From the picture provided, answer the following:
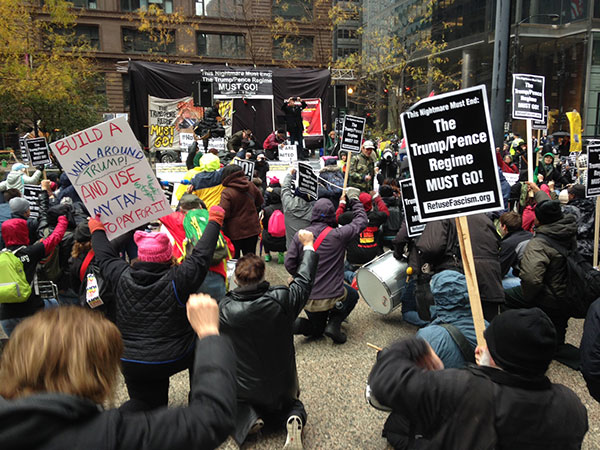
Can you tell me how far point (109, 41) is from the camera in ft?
134

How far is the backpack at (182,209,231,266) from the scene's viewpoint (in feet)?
14.0

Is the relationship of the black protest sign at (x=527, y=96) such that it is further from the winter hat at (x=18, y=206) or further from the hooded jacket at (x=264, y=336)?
the winter hat at (x=18, y=206)

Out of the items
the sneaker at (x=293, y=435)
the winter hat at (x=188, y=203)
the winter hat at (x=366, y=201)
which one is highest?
the winter hat at (x=188, y=203)

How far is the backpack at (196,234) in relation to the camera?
4281mm

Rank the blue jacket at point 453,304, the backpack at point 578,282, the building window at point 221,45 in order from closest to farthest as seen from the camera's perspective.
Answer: the blue jacket at point 453,304 → the backpack at point 578,282 → the building window at point 221,45

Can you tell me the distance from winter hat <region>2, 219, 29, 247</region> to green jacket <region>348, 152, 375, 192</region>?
600 centimetres

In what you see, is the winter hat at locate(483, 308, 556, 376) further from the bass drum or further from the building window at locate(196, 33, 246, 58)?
the building window at locate(196, 33, 246, 58)

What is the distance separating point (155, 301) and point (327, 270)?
2.43 m

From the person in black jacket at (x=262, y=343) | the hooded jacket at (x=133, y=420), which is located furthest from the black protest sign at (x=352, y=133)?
the hooded jacket at (x=133, y=420)

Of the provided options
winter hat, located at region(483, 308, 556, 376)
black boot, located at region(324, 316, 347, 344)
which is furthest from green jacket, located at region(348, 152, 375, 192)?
winter hat, located at region(483, 308, 556, 376)

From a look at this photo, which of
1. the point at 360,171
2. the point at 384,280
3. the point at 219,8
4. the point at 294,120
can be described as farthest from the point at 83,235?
the point at 219,8

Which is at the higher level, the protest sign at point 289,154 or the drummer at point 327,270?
the protest sign at point 289,154

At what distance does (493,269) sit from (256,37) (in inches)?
1456

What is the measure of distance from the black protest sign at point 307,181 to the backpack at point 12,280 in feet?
11.9
